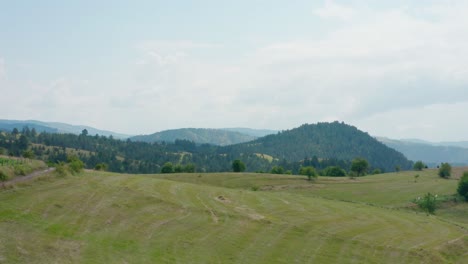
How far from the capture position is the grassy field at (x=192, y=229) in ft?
102

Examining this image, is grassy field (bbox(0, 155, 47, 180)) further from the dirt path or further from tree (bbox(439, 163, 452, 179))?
tree (bbox(439, 163, 452, 179))

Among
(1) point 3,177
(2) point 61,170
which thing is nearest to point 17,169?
(1) point 3,177

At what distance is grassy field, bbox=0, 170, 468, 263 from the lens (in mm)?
31234

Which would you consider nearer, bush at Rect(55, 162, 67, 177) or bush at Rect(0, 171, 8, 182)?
bush at Rect(0, 171, 8, 182)

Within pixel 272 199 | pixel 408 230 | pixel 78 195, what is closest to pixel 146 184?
pixel 78 195

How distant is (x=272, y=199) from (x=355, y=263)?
84.2ft

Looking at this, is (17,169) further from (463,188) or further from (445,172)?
(445,172)

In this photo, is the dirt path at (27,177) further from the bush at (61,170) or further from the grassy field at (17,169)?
the bush at (61,170)

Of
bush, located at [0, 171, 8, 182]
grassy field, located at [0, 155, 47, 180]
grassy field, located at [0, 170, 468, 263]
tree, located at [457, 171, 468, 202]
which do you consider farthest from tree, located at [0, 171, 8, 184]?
tree, located at [457, 171, 468, 202]

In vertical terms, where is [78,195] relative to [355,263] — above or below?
above

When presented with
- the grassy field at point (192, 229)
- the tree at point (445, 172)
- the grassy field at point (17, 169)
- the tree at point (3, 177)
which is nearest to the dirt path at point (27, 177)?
the tree at point (3, 177)

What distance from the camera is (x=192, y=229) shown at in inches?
1532

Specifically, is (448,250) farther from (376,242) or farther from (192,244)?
(192,244)

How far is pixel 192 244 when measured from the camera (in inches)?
1387
